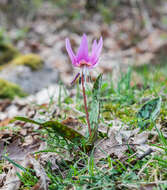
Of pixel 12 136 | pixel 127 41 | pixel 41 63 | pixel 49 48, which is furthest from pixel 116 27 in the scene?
pixel 12 136

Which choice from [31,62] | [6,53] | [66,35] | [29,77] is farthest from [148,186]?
[66,35]

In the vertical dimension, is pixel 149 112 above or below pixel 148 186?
above

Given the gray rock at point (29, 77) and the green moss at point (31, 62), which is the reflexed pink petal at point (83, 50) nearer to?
the gray rock at point (29, 77)

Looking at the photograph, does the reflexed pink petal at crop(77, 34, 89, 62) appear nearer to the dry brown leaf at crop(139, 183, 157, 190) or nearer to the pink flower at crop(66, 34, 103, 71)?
the pink flower at crop(66, 34, 103, 71)

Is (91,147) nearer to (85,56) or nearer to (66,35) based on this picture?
(85,56)

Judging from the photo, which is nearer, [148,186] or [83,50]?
[148,186]

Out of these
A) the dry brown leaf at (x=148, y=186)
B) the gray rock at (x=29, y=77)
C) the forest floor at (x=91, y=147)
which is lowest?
the dry brown leaf at (x=148, y=186)

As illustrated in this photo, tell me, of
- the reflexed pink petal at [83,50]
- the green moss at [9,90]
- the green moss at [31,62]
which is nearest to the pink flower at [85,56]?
the reflexed pink petal at [83,50]
